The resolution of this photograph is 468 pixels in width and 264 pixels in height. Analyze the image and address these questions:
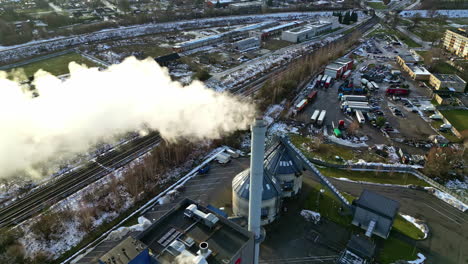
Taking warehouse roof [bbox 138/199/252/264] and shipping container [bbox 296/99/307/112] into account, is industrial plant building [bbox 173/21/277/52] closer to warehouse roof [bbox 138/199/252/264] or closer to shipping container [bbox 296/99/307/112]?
A: shipping container [bbox 296/99/307/112]

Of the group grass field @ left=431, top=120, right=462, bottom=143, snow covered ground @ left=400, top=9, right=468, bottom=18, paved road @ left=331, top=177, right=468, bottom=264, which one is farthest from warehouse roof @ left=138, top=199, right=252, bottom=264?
snow covered ground @ left=400, top=9, right=468, bottom=18

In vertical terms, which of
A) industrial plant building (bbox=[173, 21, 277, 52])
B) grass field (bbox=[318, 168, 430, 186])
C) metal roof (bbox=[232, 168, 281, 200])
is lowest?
grass field (bbox=[318, 168, 430, 186])

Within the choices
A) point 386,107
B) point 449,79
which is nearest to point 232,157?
point 386,107

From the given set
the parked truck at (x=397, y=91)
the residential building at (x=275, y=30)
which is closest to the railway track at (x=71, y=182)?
the parked truck at (x=397, y=91)

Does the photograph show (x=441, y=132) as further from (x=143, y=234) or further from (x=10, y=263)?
(x=10, y=263)

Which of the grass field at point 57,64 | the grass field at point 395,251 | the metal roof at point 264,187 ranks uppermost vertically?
the grass field at point 57,64

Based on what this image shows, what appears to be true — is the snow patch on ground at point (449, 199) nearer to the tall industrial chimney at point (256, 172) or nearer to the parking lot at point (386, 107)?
the parking lot at point (386, 107)

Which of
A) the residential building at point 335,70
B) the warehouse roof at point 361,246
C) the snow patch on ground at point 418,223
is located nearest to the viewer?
the warehouse roof at point 361,246
